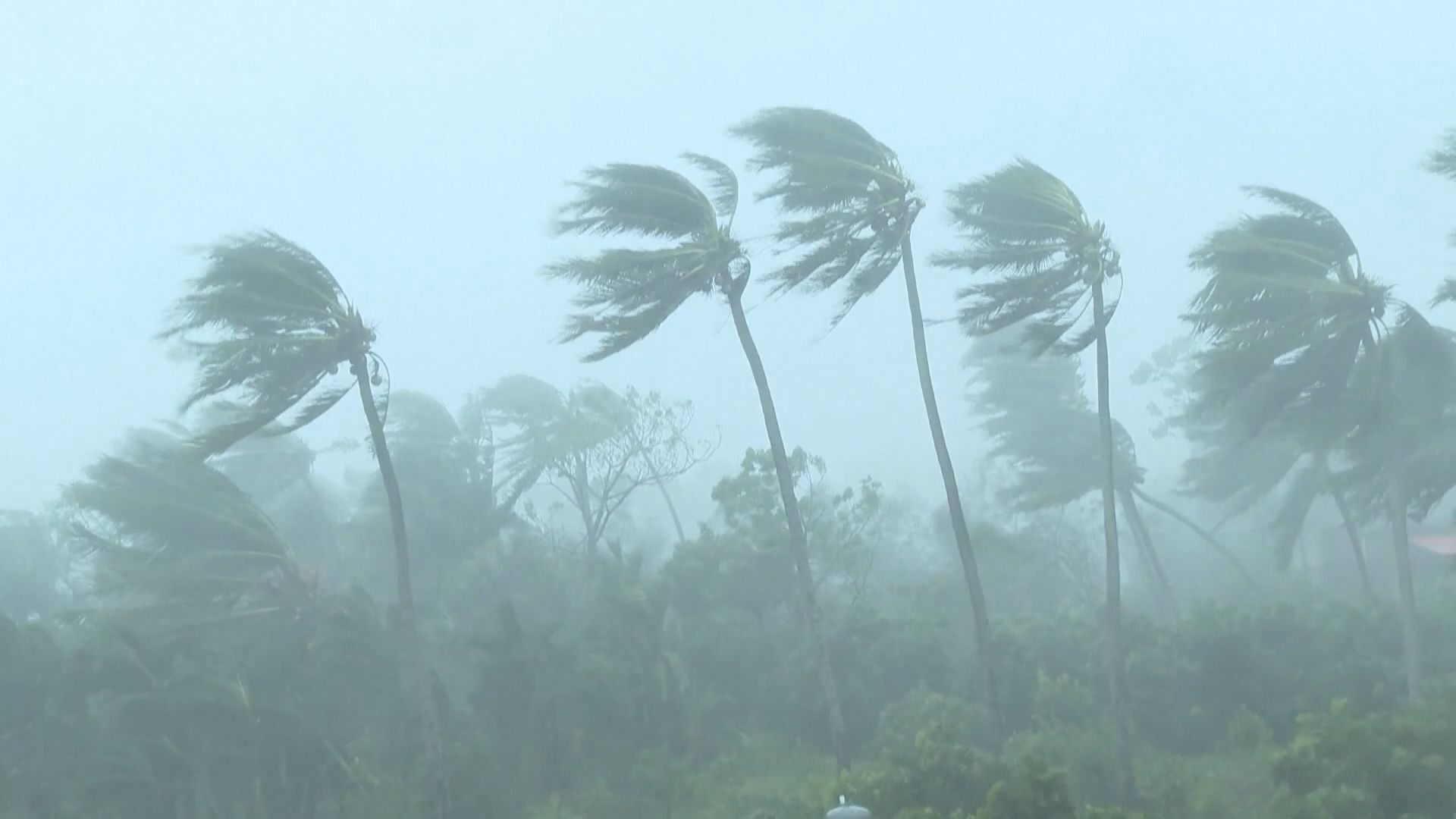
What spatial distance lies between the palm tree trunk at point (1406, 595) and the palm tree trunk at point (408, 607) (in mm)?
14538

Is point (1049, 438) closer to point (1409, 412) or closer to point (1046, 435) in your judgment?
point (1046, 435)

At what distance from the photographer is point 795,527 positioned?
Answer: 1975 centimetres

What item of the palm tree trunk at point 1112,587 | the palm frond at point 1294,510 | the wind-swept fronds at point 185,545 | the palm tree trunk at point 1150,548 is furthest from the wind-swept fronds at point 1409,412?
the wind-swept fronds at point 185,545

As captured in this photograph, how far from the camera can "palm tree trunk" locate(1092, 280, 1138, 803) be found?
17703 mm

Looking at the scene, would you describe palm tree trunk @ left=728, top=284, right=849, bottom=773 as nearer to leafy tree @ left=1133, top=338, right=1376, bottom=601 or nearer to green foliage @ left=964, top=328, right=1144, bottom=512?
leafy tree @ left=1133, top=338, right=1376, bottom=601

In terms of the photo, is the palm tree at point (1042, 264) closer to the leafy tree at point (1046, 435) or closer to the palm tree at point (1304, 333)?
the palm tree at point (1304, 333)

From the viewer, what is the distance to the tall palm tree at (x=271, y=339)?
18.4 metres

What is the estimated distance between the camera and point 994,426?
132ft

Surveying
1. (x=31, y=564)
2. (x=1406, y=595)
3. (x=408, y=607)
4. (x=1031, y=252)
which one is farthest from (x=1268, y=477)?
(x=31, y=564)

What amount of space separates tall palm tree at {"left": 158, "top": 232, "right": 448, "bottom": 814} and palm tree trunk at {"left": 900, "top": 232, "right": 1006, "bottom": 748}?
7.83 metres

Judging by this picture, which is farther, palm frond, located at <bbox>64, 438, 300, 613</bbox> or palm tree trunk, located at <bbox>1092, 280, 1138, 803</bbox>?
palm frond, located at <bbox>64, 438, 300, 613</bbox>

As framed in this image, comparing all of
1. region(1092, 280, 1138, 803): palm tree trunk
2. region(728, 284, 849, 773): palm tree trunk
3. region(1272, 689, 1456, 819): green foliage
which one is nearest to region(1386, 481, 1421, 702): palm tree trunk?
region(1092, 280, 1138, 803): palm tree trunk

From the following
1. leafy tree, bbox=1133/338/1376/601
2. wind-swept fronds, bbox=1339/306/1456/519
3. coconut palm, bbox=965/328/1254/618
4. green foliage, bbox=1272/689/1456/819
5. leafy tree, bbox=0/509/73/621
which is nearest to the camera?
green foliage, bbox=1272/689/1456/819

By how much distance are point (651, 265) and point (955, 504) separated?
224 inches
